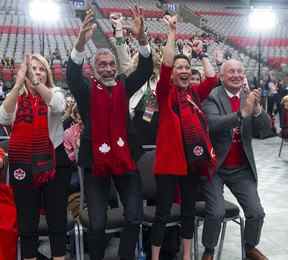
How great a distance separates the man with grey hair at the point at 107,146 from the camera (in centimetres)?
272

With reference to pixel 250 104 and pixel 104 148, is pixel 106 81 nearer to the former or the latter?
pixel 104 148

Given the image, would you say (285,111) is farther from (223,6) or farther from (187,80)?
(223,6)

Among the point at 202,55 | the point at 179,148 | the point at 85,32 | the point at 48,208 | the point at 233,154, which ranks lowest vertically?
the point at 48,208

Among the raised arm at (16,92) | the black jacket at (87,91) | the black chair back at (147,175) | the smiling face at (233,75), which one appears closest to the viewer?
the raised arm at (16,92)

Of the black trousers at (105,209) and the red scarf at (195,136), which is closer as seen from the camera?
the black trousers at (105,209)

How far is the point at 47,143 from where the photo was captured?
2.66 m

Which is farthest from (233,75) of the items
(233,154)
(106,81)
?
(106,81)

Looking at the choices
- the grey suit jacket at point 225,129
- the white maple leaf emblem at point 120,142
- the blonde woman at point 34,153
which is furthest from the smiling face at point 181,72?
the blonde woman at point 34,153

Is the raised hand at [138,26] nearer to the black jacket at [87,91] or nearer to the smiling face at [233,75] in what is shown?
the black jacket at [87,91]

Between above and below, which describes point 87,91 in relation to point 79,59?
below

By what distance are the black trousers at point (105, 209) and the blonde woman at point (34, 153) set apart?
0.15 metres

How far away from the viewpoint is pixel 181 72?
294 centimetres

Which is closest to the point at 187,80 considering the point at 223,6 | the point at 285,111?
the point at 285,111

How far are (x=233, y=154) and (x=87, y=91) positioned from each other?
1.10m
